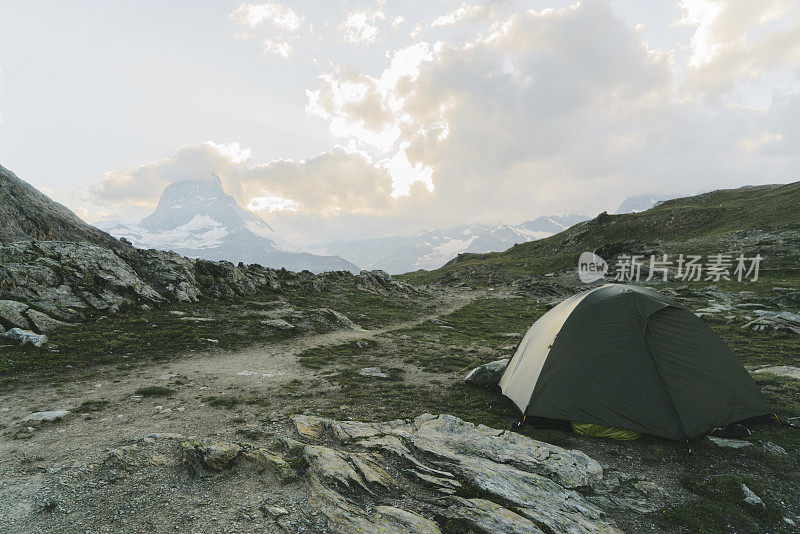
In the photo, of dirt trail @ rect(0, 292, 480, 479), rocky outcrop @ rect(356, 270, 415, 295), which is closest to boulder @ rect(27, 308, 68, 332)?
dirt trail @ rect(0, 292, 480, 479)

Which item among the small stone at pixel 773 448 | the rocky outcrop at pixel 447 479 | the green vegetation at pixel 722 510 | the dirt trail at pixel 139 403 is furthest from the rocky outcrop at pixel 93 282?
the small stone at pixel 773 448

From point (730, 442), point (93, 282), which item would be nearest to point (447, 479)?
point (730, 442)

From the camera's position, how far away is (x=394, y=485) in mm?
6441

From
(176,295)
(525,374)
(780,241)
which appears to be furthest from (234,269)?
(780,241)

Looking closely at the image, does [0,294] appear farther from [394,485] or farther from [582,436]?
[582,436]

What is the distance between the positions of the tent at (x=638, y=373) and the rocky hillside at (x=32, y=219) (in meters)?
48.6

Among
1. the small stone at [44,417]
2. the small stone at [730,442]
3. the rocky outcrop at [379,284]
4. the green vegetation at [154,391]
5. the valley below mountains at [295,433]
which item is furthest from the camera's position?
the rocky outcrop at [379,284]

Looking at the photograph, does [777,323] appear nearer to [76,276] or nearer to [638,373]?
[638,373]

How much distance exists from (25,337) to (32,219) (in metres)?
34.3

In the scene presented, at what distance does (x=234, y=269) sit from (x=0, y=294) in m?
16.0

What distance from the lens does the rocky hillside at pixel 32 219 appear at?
33781 millimetres

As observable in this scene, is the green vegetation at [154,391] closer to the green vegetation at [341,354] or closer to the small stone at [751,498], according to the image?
the green vegetation at [341,354]

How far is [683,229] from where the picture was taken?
77.5 metres

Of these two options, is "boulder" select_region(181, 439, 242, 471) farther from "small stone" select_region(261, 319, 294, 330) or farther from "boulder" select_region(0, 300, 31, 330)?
"boulder" select_region(0, 300, 31, 330)
